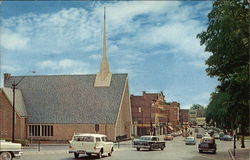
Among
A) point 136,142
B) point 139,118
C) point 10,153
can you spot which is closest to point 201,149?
point 136,142

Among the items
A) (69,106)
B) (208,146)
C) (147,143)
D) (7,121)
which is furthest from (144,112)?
(208,146)

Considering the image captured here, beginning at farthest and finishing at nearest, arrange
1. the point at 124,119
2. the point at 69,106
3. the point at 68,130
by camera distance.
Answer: the point at 124,119, the point at 69,106, the point at 68,130

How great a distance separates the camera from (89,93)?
7575 cm

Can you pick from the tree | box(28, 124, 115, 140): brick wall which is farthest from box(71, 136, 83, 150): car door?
box(28, 124, 115, 140): brick wall

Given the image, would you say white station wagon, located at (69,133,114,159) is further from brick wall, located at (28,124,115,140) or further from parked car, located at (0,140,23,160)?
brick wall, located at (28,124,115,140)

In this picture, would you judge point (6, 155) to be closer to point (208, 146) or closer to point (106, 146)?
point (106, 146)

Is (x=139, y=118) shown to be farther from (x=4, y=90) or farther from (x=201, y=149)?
(x=201, y=149)

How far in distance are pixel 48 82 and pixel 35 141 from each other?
1411 centimetres

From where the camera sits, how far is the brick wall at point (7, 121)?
70375mm

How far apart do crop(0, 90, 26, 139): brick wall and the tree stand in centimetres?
4375

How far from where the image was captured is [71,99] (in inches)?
2977

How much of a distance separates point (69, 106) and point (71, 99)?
1.56m

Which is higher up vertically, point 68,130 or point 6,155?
point 6,155

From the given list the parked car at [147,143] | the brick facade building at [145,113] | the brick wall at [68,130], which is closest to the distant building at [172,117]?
the brick facade building at [145,113]
